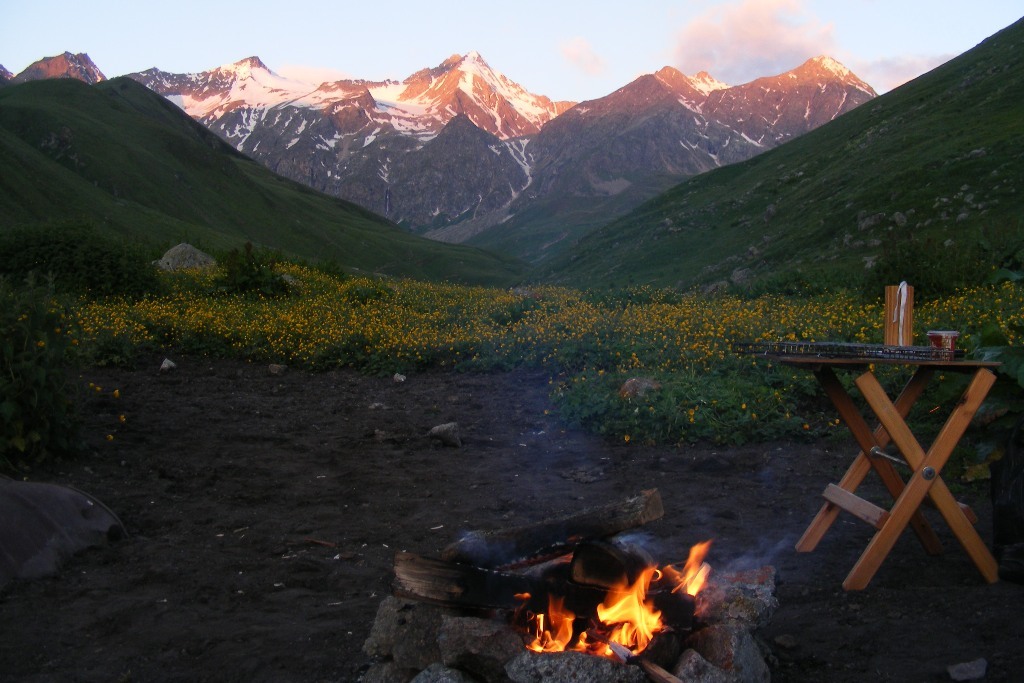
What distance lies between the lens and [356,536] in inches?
253

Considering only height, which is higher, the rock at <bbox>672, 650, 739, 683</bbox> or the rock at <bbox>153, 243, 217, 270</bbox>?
the rock at <bbox>153, 243, 217, 270</bbox>

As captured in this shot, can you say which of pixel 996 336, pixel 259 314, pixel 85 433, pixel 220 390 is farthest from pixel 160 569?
pixel 259 314

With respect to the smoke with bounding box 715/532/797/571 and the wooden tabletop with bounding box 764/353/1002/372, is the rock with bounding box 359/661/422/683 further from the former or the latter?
the wooden tabletop with bounding box 764/353/1002/372

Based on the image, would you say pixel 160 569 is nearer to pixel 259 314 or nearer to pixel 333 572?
pixel 333 572

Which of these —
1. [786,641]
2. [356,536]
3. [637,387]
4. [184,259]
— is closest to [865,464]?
[786,641]

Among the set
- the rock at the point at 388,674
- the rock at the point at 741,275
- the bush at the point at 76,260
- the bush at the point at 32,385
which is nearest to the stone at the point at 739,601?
the rock at the point at 388,674

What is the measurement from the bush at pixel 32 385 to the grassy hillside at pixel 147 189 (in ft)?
144

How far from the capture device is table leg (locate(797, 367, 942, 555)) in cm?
523

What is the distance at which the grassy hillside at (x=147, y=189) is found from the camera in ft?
186

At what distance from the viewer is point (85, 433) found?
28.8 ft

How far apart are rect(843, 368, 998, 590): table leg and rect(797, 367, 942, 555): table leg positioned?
1.04 ft

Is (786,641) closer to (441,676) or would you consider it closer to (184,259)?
(441,676)

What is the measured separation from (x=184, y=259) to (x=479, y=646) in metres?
22.9

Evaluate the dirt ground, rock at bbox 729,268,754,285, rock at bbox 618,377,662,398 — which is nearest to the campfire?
the dirt ground
